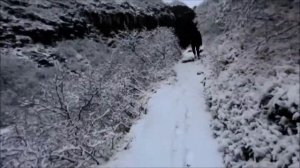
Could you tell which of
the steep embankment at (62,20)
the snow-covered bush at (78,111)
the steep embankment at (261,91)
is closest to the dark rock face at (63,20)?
the steep embankment at (62,20)

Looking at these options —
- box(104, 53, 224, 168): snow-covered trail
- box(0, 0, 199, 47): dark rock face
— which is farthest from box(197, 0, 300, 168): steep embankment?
box(0, 0, 199, 47): dark rock face

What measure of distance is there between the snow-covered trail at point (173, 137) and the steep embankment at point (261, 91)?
14.9 inches

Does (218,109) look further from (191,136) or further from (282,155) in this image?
(282,155)

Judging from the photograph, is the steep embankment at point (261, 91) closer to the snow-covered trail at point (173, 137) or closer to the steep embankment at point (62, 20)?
the snow-covered trail at point (173, 137)

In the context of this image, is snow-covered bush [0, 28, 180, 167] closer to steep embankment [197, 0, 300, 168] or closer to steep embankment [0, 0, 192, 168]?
steep embankment [0, 0, 192, 168]

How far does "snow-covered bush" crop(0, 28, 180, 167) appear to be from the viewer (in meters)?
6.97

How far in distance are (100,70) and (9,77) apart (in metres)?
3.99

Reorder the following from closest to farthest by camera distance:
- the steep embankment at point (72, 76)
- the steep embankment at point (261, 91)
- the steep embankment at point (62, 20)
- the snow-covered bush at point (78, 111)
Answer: the steep embankment at point (261, 91) → the snow-covered bush at point (78, 111) → the steep embankment at point (72, 76) → the steep embankment at point (62, 20)

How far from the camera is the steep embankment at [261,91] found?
541cm

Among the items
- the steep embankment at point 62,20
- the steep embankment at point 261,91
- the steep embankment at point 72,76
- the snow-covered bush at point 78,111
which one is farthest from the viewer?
the steep embankment at point 62,20

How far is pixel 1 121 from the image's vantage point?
1141 cm

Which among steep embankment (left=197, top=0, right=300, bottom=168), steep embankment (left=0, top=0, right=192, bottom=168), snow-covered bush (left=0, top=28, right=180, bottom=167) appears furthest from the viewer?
steep embankment (left=0, top=0, right=192, bottom=168)

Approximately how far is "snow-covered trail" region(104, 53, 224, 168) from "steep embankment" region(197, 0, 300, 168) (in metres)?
0.38

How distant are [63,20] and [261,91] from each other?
15909mm
